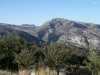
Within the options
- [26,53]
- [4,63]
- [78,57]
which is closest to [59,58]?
[26,53]

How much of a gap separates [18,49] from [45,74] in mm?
29474

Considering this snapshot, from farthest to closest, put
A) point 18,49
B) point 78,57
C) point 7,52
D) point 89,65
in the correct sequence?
1. point 78,57
2. point 18,49
3. point 7,52
4. point 89,65

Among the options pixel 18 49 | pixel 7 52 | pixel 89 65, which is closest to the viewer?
pixel 89 65

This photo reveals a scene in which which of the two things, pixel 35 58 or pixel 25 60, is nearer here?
pixel 25 60

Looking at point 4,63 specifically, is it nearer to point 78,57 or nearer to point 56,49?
point 56,49

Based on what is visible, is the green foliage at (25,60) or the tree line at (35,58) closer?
the tree line at (35,58)

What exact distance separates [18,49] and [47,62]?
974 centimetres

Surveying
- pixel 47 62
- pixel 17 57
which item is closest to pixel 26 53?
pixel 17 57

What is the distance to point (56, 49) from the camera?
4097 cm

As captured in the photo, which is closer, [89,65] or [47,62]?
[89,65]

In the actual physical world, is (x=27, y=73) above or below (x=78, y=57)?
above

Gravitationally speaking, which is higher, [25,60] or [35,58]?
[25,60]

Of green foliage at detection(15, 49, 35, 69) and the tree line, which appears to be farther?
green foliage at detection(15, 49, 35, 69)

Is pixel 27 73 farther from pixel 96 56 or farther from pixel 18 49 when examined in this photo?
pixel 18 49
